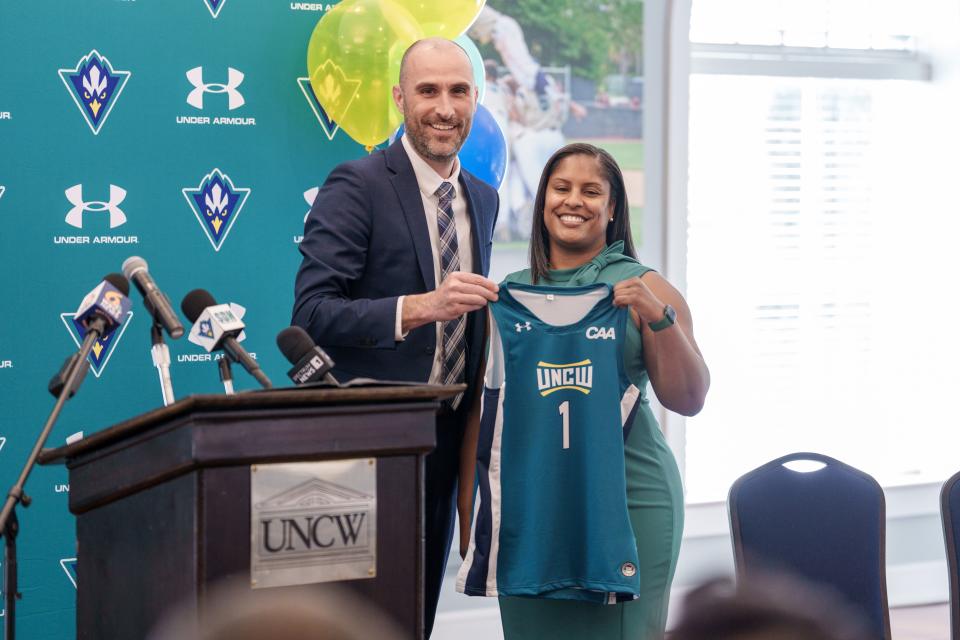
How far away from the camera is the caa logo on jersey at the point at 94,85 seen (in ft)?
12.0

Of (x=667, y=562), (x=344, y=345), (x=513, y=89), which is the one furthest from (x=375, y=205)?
(x=513, y=89)

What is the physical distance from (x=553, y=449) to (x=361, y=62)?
1.61 m

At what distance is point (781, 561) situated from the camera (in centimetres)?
290

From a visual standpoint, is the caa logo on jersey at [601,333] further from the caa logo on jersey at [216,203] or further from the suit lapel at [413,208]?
the caa logo on jersey at [216,203]

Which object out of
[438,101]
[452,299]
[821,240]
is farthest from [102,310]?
[821,240]

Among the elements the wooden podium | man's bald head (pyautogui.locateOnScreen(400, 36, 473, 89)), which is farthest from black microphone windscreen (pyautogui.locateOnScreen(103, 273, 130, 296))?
man's bald head (pyautogui.locateOnScreen(400, 36, 473, 89))

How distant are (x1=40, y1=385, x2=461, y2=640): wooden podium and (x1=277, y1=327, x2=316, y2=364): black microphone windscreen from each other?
246 mm

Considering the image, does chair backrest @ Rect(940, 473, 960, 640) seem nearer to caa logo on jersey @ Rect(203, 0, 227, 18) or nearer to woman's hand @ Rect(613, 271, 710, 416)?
woman's hand @ Rect(613, 271, 710, 416)

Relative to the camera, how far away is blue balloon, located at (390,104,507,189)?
11.9 feet

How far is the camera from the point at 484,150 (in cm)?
366

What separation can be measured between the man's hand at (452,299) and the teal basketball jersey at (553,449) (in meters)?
0.13

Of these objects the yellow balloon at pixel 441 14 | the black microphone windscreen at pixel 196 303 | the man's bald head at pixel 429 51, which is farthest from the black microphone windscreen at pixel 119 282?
the yellow balloon at pixel 441 14

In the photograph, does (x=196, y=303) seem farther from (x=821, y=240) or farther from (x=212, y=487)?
(x=821, y=240)

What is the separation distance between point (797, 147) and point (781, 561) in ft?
9.31
